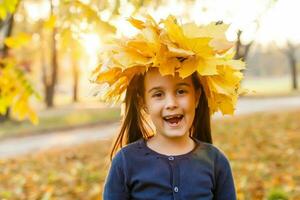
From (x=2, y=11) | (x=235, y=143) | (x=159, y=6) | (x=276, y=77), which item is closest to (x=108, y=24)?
Result: (x=2, y=11)

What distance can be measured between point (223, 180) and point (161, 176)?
324mm

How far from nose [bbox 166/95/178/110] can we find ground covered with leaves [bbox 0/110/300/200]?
2725 millimetres

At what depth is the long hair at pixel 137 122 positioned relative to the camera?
260 cm

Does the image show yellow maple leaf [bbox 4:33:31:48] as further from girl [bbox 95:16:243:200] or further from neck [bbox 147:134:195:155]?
neck [bbox 147:134:195:155]

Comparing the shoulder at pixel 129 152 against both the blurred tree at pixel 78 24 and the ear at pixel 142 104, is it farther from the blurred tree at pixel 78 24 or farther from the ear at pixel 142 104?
the blurred tree at pixel 78 24

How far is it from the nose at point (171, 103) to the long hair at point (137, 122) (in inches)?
10.2

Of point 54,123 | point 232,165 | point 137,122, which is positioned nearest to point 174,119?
point 137,122

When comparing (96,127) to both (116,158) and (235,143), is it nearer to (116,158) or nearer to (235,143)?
(235,143)

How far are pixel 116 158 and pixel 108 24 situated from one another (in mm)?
2161

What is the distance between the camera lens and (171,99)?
2.33 meters

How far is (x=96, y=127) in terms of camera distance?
18.6 m

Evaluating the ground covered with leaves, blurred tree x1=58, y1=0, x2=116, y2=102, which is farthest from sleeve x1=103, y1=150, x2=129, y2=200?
the ground covered with leaves

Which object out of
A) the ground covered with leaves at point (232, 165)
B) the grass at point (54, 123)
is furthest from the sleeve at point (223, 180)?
the grass at point (54, 123)

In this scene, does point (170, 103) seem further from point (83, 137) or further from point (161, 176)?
point (83, 137)
